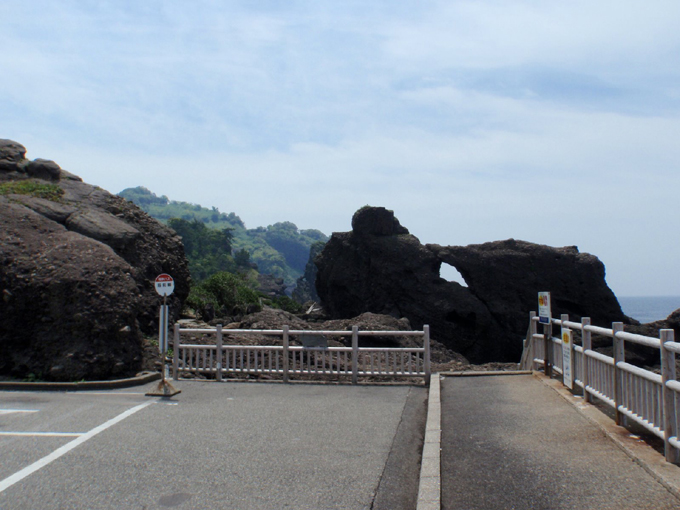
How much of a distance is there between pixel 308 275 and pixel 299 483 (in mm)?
133878

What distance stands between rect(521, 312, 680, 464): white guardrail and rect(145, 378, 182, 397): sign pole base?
7384 millimetres

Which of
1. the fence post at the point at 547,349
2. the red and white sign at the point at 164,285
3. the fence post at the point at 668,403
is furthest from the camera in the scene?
the fence post at the point at 547,349

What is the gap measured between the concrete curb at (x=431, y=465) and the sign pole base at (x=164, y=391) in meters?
4.91

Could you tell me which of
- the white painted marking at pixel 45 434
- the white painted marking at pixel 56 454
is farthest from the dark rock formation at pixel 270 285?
the white painted marking at pixel 45 434

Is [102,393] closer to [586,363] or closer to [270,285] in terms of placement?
[586,363]

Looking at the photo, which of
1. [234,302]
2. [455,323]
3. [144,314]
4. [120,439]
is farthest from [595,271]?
[120,439]

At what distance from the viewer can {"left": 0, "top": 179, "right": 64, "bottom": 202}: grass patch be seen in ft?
60.8

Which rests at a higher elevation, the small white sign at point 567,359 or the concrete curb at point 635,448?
the small white sign at point 567,359

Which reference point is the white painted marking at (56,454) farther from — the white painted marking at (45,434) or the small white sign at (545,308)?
the small white sign at (545,308)

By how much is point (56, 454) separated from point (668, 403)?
678cm

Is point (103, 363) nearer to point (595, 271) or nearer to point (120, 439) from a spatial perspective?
point (120, 439)

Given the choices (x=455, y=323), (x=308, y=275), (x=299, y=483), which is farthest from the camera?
(x=308, y=275)

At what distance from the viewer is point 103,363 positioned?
12.8 metres

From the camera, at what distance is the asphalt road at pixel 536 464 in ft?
16.8
